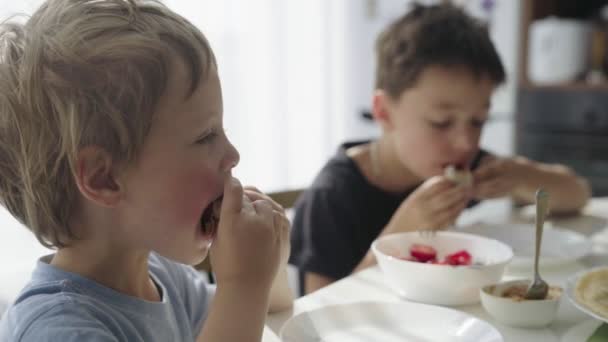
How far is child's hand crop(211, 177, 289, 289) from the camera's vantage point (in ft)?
2.39

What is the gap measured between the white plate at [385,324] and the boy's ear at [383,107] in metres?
0.77

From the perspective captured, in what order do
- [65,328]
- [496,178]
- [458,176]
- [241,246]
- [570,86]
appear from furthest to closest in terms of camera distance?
1. [570,86]
2. [496,178]
3. [458,176]
4. [241,246]
5. [65,328]

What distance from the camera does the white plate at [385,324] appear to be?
0.78 metres

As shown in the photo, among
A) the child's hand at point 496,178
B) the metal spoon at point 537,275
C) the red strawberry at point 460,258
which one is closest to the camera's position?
the metal spoon at point 537,275

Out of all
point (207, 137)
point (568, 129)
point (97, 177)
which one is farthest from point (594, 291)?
point (568, 129)

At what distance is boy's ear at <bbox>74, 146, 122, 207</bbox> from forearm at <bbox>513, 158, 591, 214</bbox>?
46.4 inches

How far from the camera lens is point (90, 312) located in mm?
695

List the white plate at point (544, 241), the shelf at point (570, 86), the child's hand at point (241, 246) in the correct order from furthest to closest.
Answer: the shelf at point (570, 86) → the white plate at point (544, 241) → the child's hand at point (241, 246)

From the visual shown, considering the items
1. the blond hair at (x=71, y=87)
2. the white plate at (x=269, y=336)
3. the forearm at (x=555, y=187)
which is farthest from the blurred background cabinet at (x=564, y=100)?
the blond hair at (x=71, y=87)

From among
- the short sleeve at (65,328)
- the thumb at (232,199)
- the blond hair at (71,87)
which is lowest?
the short sleeve at (65,328)

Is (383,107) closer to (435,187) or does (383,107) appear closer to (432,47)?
(432,47)

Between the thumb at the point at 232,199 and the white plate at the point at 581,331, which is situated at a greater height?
the thumb at the point at 232,199

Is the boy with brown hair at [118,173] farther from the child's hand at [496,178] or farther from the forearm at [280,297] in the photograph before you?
the child's hand at [496,178]

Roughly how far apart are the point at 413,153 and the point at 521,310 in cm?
70
